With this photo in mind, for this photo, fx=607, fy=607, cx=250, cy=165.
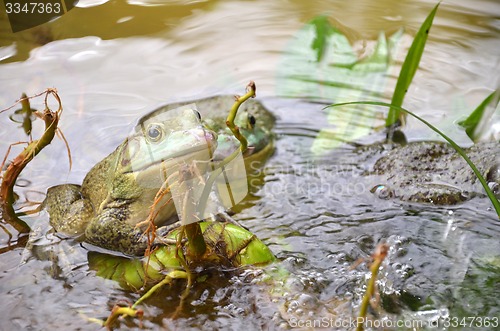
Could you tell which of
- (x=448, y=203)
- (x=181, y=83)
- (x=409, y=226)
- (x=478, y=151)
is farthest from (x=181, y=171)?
(x=181, y=83)

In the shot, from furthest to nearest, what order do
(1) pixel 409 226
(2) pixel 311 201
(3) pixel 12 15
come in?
1. (3) pixel 12 15
2. (2) pixel 311 201
3. (1) pixel 409 226

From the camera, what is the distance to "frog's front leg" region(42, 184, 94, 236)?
2807 mm

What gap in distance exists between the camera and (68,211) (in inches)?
111

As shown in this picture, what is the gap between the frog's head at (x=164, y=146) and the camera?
2.51 meters

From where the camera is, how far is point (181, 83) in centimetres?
403

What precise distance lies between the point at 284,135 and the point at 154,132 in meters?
1.25

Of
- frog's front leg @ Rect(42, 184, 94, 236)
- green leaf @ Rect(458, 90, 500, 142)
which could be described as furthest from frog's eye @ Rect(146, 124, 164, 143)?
green leaf @ Rect(458, 90, 500, 142)

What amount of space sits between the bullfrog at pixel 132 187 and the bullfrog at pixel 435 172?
3.50 feet

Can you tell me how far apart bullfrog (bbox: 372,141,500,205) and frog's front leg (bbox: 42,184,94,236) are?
4.78ft

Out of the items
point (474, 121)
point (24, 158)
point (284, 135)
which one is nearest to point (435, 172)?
point (474, 121)

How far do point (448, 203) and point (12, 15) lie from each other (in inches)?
131

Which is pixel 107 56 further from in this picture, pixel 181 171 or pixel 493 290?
pixel 493 290

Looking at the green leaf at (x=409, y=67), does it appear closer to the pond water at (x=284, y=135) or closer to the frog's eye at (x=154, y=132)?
the pond water at (x=284, y=135)

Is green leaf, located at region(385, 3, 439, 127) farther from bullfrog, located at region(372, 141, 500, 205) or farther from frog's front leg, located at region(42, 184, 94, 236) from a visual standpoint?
frog's front leg, located at region(42, 184, 94, 236)
